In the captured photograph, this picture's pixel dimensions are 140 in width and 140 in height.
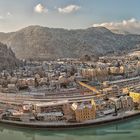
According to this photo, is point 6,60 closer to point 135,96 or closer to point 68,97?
point 68,97

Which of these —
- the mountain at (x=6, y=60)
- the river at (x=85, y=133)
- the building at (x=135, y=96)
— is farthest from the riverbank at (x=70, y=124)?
the mountain at (x=6, y=60)

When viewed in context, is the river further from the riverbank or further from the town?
the town

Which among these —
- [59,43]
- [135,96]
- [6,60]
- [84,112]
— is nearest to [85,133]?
[84,112]

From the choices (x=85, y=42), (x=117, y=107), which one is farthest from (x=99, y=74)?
(x=85, y=42)

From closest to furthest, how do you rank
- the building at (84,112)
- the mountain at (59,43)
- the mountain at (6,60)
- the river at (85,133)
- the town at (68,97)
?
the river at (85,133)
the building at (84,112)
the town at (68,97)
the mountain at (6,60)
the mountain at (59,43)

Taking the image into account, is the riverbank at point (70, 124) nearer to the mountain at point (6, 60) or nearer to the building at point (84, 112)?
the building at point (84, 112)

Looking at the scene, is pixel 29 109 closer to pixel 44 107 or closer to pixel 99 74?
pixel 44 107

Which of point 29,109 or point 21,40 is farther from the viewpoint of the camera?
point 21,40
